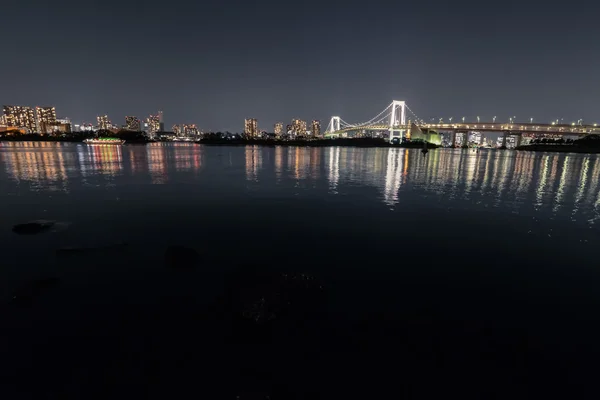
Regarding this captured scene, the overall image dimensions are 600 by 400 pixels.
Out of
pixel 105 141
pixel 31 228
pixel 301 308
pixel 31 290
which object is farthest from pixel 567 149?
pixel 105 141

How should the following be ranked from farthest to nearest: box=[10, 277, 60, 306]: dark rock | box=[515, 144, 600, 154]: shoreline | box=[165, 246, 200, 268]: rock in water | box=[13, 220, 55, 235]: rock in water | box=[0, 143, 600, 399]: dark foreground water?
box=[515, 144, 600, 154]: shoreline, box=[13, 220, 55, 235]: rock in water, box=[165, 246, 200, 268]: rock in water, box=[10, 277, 60, 306]: dark rock, box=[0, 143, 600, 399]: dark foreground water

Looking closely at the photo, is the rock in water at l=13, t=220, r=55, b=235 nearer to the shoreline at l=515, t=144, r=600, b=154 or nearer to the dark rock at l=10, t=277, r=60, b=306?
the dark rock at l=10, t=277, r=60, b=306

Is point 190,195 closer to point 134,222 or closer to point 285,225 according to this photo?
point 134,222

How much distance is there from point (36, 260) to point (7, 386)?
604 centimetres

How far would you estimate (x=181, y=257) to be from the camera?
33.0ft

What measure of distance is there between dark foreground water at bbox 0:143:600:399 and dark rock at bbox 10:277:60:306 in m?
0.05

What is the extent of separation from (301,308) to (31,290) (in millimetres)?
7240

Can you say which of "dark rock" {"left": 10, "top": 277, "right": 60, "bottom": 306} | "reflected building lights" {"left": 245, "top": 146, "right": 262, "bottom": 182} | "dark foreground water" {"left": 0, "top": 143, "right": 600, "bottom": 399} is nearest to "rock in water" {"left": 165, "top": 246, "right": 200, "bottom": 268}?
"dark foreground water" {"left": 0, "top": 143, "right": 600, "bottom": 399}

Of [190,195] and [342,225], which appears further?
[190,195]

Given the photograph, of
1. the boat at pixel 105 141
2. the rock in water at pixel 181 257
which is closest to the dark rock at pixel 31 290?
the rock in water at pixel 181 257

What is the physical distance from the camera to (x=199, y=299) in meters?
7.69

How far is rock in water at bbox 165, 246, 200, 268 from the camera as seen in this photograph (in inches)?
383

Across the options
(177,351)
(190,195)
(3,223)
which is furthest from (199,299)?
(190,195)

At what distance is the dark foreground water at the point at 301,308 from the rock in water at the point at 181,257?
0.24m
